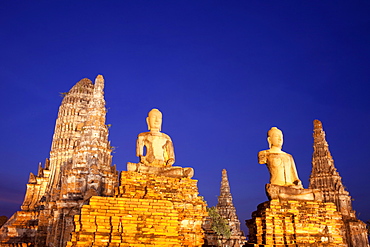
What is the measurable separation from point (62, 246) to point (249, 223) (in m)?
20.8

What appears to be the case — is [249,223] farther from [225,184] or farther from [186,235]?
[225,184]

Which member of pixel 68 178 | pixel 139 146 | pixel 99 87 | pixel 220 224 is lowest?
pixel 220 224

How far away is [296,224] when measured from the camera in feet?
38.5

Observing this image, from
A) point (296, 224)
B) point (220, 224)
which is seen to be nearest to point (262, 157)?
point (296, 224)

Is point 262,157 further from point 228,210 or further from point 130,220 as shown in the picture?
Result: point 228,210

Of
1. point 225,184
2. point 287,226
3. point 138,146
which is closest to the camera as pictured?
point 287,226

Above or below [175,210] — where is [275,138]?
above

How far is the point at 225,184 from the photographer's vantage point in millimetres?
57219

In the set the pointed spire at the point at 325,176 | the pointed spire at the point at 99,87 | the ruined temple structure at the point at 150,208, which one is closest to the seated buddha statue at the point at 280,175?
the ruined temple structure at the point at 150,208

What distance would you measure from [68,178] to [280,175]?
78.0 feet

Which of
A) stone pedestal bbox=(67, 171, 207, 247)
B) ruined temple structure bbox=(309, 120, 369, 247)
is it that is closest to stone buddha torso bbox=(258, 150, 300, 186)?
stone pedestal bbox=(67, 171, 207, 247)

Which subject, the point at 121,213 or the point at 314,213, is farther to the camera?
the point at 314,213

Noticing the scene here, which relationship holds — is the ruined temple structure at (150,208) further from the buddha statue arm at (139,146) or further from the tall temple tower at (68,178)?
the tall temple tower at (68,178)

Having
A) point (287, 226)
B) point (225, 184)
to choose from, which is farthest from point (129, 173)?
point (225, 184)
